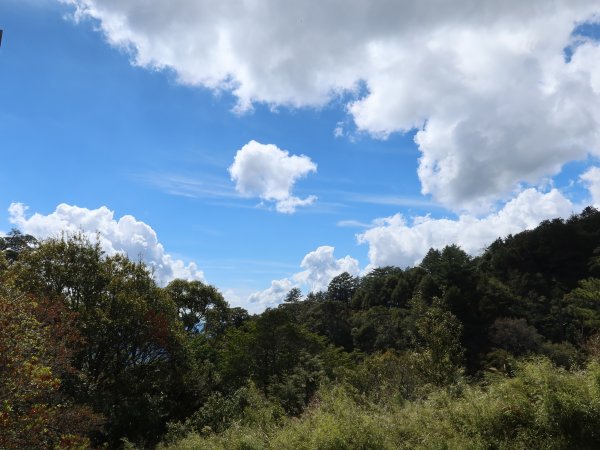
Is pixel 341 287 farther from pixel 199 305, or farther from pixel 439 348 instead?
pixel 439 348

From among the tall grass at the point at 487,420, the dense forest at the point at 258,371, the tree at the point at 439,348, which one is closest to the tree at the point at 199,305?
the dense forest at the point at 258,371

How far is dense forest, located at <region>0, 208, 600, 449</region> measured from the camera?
801 centimetres

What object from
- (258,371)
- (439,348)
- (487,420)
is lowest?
(487,420)

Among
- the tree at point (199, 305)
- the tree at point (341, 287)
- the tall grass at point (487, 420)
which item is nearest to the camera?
the tall grass at point (487, 420)

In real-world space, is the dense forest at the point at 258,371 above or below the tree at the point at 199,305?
below

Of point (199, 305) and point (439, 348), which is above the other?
point (199, 305)

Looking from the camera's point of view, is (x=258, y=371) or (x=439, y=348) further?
(x=258, y=371)

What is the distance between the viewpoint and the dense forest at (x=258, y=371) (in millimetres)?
8008

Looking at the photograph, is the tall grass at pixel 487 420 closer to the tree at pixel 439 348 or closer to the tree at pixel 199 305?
the tree at pixel 439 348

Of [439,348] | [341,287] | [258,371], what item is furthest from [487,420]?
[341,287]

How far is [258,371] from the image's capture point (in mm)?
25969

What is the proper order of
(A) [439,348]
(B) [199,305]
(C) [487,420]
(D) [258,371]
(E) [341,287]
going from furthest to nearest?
(E) [341,287] → (B) [199,305] → (D) [258,371] → (A) [439,348] → (C) [487,420]

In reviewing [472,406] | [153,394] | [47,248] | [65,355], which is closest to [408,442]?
[472,406]

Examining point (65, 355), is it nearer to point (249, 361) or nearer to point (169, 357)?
point (169, 357)
